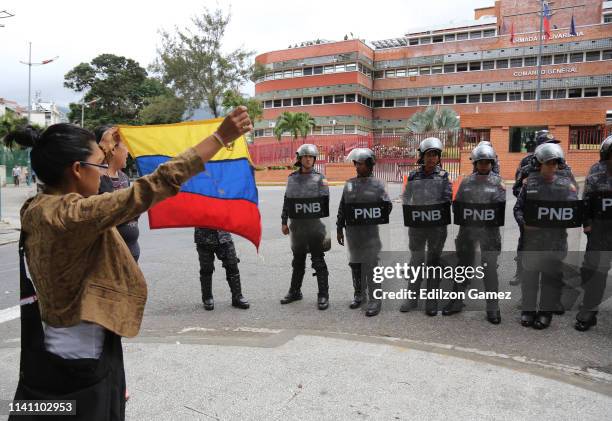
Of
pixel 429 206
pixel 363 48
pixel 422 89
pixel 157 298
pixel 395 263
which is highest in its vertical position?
pixel 363 48

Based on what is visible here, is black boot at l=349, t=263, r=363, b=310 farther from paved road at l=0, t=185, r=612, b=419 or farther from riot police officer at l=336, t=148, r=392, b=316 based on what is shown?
paved road at l=0, t=185, r=612, b=419

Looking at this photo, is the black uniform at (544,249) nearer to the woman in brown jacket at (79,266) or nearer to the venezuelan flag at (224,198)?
the venezuelan flag at (224,198)

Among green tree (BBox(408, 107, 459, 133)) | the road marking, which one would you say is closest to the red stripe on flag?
the road marking

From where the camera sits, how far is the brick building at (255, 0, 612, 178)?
50969 mm

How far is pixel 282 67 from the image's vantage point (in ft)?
203

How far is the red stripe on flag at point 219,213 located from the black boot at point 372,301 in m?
1.46

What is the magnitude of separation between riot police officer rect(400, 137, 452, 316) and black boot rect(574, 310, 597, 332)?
4.50 ft

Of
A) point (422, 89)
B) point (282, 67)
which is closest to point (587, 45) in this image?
point (422, 89)

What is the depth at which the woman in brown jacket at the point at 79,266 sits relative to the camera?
72.3 inches

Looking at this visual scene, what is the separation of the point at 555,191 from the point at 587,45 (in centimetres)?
5485

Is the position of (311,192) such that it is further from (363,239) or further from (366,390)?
(366,390)

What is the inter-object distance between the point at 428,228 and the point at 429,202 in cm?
29

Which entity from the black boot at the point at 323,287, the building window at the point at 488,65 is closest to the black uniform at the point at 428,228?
the black boot at the point at 323,287

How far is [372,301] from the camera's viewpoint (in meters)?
5.48
